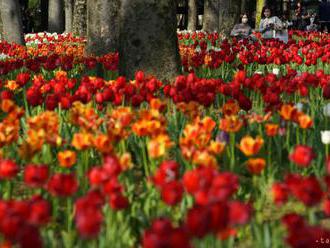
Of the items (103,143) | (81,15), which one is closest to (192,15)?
(81,15)

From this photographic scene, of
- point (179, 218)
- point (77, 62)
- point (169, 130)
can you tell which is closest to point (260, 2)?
point (77, 62)

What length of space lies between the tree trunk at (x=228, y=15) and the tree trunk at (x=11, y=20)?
6.31 meters

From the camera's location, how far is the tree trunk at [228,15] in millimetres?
17609

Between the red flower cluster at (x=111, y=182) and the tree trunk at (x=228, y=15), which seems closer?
the red flower cluster at (x=111, y=182)

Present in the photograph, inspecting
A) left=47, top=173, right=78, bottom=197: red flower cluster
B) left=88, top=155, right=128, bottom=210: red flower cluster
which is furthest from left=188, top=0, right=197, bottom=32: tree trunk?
left=47, top=173, right=78, bottom=197: red flower cluster

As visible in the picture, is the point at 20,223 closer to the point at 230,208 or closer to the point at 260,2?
the point at 230,208

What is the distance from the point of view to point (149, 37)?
265 inches

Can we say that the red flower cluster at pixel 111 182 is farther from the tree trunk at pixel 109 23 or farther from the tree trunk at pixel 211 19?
the tree trunk at pixel 211 19

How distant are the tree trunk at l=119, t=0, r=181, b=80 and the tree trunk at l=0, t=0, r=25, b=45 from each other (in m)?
7.07

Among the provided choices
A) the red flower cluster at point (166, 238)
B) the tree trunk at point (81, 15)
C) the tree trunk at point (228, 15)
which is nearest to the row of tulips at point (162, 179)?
the red flower cluster at point (166, 238)

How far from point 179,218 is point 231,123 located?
2.53 feet

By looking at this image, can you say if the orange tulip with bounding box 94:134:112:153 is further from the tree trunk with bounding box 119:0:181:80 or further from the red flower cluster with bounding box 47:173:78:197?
the tree trunk with bounding box 119:0:181:80

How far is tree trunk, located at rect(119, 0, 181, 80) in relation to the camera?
6.72 metres

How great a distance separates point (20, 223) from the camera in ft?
6.13
